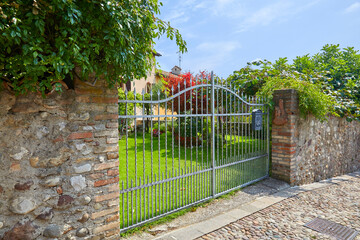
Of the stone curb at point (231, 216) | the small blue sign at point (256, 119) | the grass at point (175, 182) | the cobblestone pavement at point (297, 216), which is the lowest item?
the cobblestone pavement at point (297, 216)

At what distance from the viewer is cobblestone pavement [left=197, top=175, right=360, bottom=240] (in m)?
3.11

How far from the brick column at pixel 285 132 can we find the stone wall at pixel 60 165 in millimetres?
3843

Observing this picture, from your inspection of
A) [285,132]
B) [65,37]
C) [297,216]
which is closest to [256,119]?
[285,132]

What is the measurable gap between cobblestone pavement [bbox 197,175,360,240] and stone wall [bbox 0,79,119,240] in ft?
4.70

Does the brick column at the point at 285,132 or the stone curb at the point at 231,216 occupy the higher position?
the brick column at the point at 285,132

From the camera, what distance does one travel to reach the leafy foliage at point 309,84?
17.0 feet

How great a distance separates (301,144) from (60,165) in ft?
16.5

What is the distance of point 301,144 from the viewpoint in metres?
5.33

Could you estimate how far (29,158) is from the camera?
2.06 m

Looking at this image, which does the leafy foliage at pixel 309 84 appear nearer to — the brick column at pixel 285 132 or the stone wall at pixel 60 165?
the brick column at pixel 285 132

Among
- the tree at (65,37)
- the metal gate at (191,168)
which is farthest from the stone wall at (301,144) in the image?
the tree at (65,37)

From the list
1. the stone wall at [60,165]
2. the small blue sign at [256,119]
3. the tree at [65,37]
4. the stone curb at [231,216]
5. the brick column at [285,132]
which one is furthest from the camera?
the brick column at [285,132]

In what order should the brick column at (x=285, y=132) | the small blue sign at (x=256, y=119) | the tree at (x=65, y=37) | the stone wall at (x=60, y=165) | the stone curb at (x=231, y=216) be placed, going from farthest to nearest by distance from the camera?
the brick column at (x=285, y=132)
the small blue sign at (x=256, y=119)
the stone curb at (x=231, y=216)
the stone wall at (x=60, y=165)
the tree at (x=65, y=37)

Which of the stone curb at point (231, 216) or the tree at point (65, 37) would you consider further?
the stone curb at point (231, 216)
